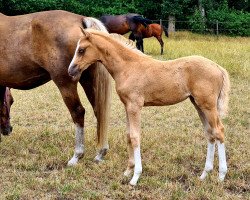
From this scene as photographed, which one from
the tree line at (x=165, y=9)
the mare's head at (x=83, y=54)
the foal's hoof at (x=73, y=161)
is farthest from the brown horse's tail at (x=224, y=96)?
the tree line at (x=165, y=9)

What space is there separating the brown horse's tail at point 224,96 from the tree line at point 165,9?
27.2m

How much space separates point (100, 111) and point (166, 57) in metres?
12.5

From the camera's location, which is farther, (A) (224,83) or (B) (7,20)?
(B) (7,20)

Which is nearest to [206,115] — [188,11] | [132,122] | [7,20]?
[132,122]

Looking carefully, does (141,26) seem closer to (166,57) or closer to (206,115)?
(166,57)

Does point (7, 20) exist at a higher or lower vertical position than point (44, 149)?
higher

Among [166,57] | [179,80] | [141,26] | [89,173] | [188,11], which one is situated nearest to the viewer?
[179,80]

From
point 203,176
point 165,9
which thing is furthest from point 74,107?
point 165,9

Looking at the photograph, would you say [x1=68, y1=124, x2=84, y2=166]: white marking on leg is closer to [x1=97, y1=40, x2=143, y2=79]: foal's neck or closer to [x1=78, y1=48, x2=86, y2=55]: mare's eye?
[x1=97, y1=40, x2=143, y2=79]: foal's neck

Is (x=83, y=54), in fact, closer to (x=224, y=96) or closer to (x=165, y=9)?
(x=224, y=96)

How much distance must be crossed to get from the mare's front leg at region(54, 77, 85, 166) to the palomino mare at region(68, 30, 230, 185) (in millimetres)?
712

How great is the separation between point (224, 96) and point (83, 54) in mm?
1647

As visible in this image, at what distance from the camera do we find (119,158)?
583cm

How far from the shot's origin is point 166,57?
59.1 feet
